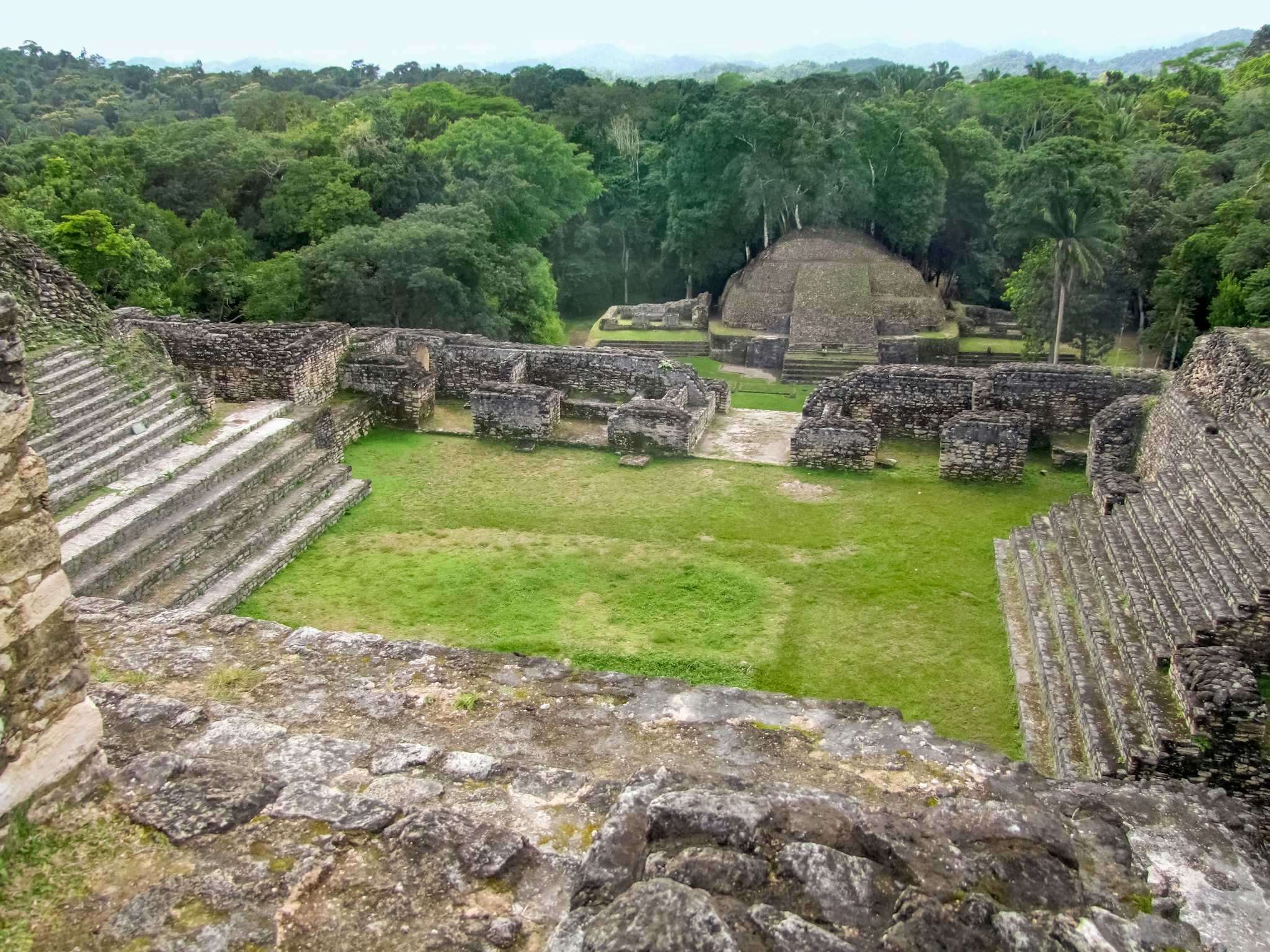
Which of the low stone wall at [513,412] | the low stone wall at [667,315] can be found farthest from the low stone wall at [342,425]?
the low stone wall at [667,315]

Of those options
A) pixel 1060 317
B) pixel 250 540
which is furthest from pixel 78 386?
pixel 1060 317

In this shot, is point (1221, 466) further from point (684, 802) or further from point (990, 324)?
point (990, 324)

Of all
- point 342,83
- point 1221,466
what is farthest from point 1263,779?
point 342,83

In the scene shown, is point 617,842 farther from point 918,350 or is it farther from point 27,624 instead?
point 918,350

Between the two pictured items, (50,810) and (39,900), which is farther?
(50,810)

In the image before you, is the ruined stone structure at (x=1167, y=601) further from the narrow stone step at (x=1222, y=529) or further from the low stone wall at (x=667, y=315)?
the low stone wall at (x=667, y=315)

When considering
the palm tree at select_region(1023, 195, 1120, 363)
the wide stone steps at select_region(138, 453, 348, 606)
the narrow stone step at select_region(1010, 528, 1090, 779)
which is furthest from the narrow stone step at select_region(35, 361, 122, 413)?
the palm tree at select_region(1023, 195, 1120, 363)
